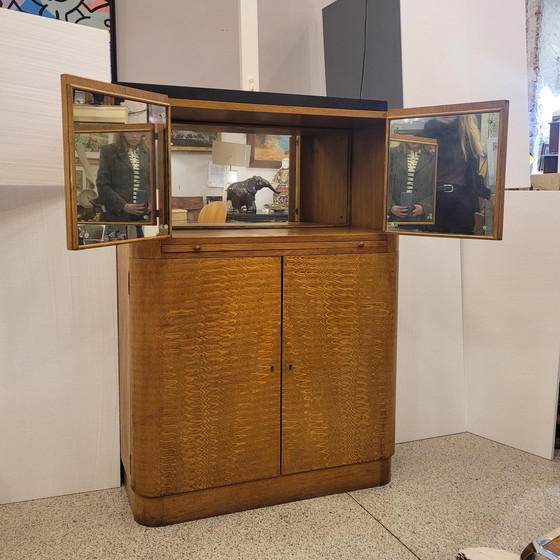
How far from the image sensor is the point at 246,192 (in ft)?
7.79

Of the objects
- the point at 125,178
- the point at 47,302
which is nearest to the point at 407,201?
the point at 125,178

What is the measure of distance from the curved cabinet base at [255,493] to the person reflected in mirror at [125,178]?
36.5 inches

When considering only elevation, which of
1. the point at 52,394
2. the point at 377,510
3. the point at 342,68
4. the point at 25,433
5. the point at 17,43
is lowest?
the point at 377,510

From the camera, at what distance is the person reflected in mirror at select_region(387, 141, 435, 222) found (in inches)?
79.7

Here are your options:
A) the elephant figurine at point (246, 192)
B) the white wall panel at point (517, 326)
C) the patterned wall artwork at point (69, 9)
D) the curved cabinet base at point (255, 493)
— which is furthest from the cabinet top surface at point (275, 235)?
the patterned wall artwork at point (69, 9)

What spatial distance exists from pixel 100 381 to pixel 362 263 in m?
1.03

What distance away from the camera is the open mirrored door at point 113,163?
4.91 ft

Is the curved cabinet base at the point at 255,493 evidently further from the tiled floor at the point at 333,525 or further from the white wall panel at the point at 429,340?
the white wall panel at the point at 429,340

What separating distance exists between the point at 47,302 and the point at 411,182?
1311 mm

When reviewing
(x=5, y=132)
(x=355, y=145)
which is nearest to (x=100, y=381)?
(x=5, y=132)

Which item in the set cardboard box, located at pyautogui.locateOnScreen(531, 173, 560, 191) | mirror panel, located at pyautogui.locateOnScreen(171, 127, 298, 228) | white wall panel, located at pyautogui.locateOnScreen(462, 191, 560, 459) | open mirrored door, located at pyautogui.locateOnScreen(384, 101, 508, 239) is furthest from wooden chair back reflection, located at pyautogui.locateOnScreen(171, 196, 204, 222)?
cardboard box, located at pyautogui.locateOnScreen(531, 173, 560, 191)

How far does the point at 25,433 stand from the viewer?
6.79ft

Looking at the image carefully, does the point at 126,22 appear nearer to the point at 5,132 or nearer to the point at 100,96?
the point at 5,132

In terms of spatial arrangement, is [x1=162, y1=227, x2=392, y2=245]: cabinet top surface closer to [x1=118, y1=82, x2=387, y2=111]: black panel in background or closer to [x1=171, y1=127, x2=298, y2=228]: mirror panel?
[x1=171, y1=127, x2=298, y2=228]: mirror panel
